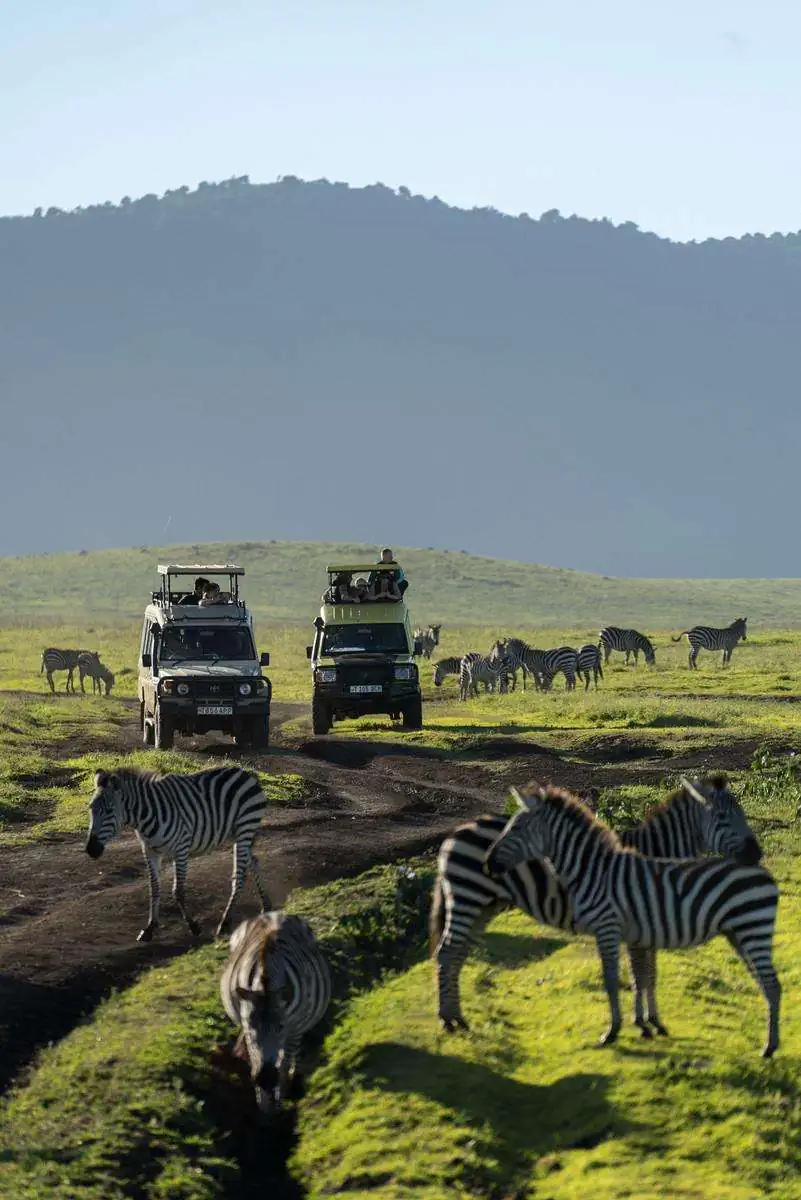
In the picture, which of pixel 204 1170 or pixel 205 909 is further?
pixel 205 909

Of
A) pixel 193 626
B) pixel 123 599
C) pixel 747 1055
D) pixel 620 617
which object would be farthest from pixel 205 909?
pixel 123 599

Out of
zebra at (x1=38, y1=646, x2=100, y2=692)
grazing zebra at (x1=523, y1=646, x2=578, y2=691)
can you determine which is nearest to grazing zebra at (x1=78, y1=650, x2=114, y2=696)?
zebra at (x1=38, y1=646, x2=100, y2=692)

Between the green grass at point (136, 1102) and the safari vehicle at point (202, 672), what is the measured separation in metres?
16.0

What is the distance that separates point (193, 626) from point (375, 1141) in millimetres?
21983

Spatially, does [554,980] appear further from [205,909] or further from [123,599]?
[123,599]

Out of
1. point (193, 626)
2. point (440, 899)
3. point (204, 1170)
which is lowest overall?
point (204, 1170)

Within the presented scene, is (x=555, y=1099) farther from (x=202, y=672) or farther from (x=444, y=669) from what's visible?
(x=444, y=669)

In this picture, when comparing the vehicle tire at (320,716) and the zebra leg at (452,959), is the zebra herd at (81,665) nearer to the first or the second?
the vehicle tire at (320,716)

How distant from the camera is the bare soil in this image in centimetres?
1580

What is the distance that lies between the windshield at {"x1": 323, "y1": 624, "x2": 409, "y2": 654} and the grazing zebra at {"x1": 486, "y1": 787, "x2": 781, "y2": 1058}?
76.2ft

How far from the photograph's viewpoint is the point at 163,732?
107ft

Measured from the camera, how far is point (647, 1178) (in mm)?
11523

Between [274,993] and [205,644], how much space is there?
70.3 feet

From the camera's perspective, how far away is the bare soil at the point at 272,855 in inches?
622
